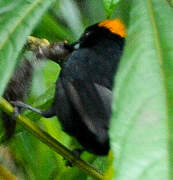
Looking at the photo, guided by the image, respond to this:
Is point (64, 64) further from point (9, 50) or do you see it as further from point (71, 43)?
point (9, 50)

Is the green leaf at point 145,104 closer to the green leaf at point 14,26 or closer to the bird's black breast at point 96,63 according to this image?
the green leaf at point 14,26

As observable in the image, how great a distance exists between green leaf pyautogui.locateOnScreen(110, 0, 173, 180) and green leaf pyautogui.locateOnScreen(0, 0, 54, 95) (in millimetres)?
271

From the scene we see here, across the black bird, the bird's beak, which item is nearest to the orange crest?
the black bird

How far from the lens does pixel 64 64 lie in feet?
7.64

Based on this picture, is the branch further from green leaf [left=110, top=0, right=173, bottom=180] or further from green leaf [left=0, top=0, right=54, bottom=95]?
green leaf [left=110, top=0, right=173, bottom=180]

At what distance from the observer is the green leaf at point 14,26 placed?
137 centimetres

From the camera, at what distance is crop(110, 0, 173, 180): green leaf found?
0.99 m

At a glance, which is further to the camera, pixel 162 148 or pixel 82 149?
pixel 82 149

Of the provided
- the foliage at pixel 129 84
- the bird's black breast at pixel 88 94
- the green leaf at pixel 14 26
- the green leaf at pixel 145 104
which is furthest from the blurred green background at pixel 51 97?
the green leaf at pixel 145 104

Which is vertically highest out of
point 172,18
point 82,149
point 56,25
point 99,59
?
point 172,18

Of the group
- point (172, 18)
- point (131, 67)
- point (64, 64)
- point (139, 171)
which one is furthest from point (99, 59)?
point (139, 171)

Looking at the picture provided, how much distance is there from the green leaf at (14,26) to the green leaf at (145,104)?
27 cm

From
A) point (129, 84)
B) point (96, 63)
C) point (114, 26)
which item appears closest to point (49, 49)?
point (96, 63)

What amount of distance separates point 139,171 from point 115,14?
1.40m
